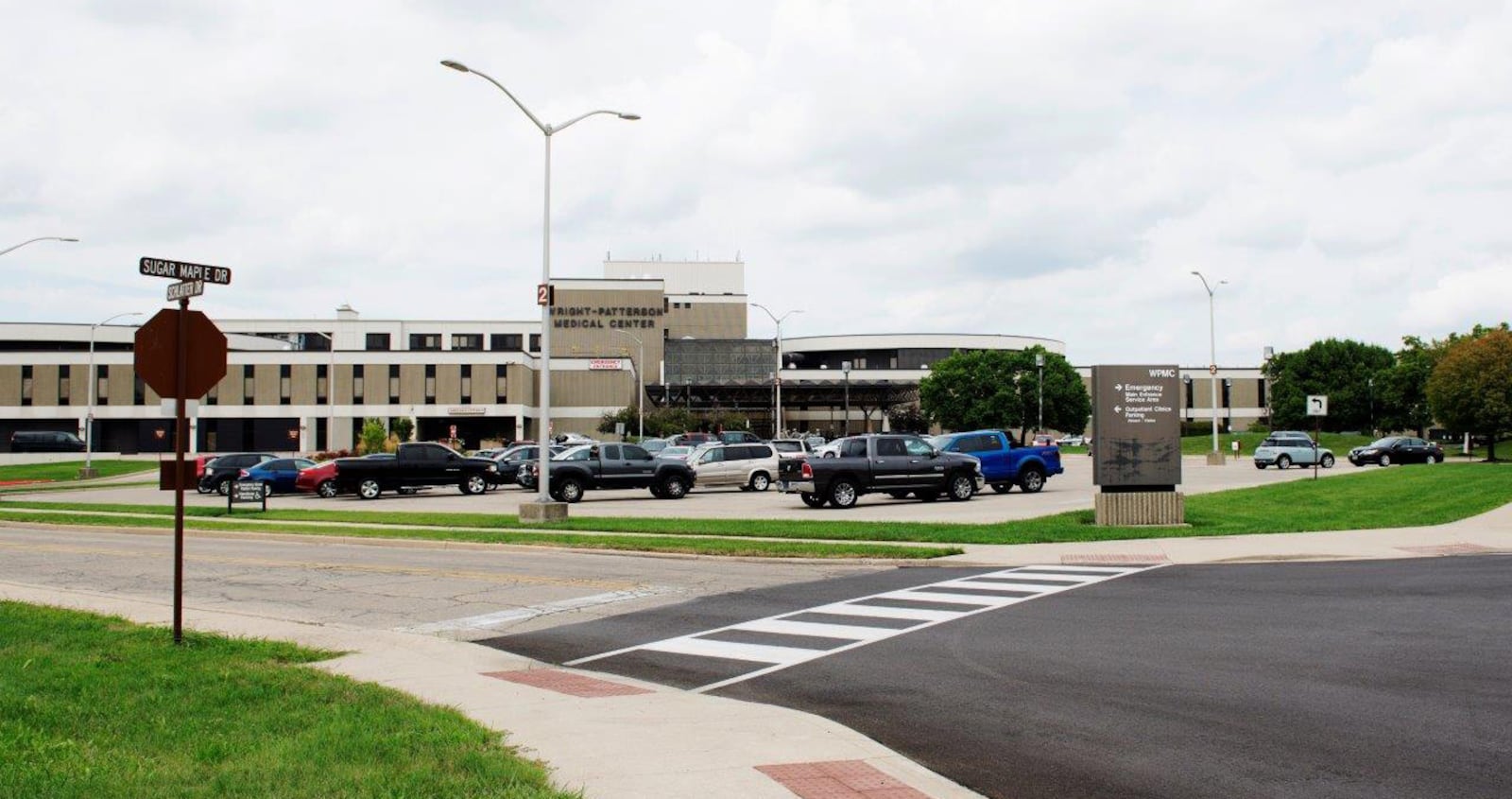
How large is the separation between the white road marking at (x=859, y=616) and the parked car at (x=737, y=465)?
22.3 metres

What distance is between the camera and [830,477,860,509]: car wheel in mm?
28594

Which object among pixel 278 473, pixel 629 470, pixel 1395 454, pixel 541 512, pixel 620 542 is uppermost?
pixel 1395 454

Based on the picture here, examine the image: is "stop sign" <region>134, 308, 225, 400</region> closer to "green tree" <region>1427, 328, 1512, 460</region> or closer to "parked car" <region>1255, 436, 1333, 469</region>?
"parked car" <region>1255, 436, 1333, 469</region>

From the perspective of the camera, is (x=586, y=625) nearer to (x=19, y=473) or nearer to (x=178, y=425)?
(x=178, y=425)

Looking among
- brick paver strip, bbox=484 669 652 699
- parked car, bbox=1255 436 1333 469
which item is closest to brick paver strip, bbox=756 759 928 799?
brick paver strip, bbox=484 669 652 699

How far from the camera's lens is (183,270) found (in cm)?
995

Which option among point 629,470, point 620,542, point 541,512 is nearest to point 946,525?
point 620,542

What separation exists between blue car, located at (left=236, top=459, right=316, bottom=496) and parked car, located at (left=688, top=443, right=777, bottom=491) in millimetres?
14492

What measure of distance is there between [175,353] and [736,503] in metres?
22.9

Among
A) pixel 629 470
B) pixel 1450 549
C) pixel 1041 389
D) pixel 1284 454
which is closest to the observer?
pixel 1450 549

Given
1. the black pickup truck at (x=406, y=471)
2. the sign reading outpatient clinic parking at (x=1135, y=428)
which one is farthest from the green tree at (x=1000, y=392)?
the sign reading outpatient clinic parking at (x=1135, y=428)

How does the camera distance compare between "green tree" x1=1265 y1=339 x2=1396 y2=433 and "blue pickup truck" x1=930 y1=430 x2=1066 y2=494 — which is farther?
"green tree" x1=1265 y1=339 x2=1396 y2=433

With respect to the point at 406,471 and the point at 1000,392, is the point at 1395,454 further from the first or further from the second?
the point at 406,471

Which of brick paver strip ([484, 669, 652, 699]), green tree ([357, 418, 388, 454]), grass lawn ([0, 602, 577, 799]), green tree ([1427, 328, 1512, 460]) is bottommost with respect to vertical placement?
brick paver strip ([484, 669, 652, 699])
